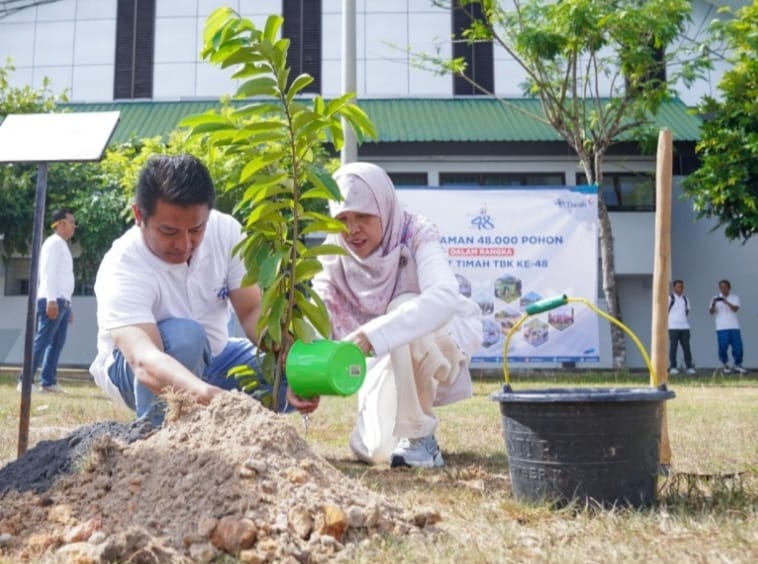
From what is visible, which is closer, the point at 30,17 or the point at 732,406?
the point at 732,406

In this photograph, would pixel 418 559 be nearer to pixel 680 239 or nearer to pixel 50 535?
pixel 50 535

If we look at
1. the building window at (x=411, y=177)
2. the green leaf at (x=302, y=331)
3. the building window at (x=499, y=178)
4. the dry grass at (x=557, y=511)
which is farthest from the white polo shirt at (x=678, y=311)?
the green leaf at (x=302, y=331)

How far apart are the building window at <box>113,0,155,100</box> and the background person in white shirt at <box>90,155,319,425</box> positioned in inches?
555

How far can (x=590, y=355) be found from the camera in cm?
961

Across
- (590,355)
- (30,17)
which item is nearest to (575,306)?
(590,355)

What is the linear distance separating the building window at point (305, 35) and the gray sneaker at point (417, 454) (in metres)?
13.5

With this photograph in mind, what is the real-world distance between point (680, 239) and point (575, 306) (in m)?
6.78

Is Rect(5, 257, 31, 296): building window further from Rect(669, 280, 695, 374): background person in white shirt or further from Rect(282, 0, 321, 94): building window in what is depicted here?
Rect(669, 280, 695, 374): background person in white shirt

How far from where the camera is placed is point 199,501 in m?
2.13

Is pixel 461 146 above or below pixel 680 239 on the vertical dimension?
above

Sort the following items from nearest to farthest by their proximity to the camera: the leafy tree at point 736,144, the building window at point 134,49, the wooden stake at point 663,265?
the wooden stake at point 663,265 → the leafy tree at point 736,144 → the building window at point 134,49

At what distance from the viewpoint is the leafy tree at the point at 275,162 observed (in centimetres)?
265

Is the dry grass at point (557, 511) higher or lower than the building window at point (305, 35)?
lower

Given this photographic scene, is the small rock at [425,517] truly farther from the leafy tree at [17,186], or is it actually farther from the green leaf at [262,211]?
the leafy tree at [17,186]
